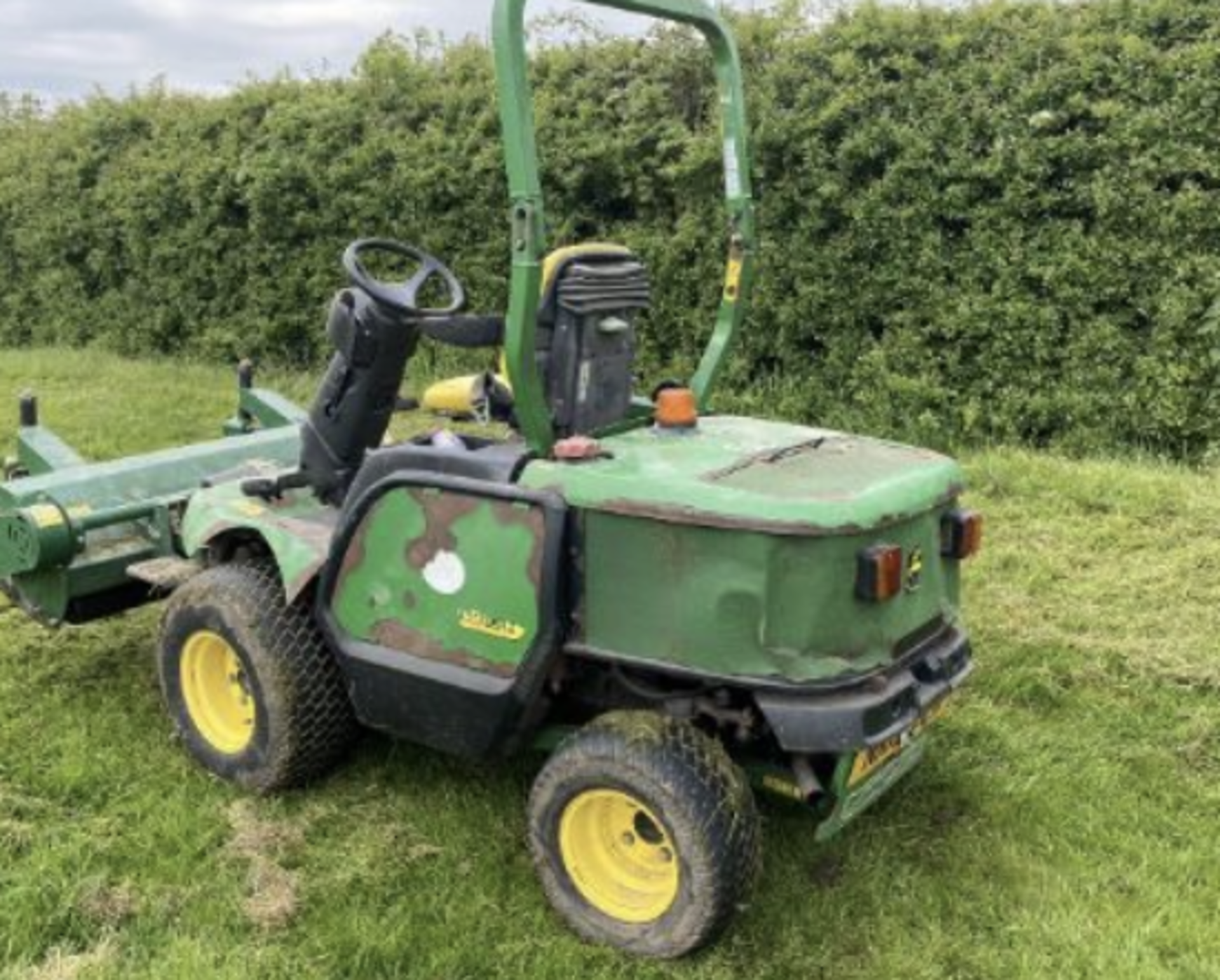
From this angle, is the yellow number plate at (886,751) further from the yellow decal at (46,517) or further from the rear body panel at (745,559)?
the yellow decal at (46,517)

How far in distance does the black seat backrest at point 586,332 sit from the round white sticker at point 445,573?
1.43ft

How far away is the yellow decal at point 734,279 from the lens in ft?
12.2

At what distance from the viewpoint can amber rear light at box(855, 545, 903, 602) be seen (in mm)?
2936

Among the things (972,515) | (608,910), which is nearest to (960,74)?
(972,515)

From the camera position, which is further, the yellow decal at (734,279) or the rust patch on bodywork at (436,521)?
the yellow decal at (734,279)

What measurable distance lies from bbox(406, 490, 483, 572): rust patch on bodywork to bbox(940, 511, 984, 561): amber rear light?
3.84 feet

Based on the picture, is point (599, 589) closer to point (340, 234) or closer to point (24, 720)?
point (24, 720)

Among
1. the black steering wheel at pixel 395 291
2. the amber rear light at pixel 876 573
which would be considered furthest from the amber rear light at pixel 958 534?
the black steering wheel at pixel 395 291

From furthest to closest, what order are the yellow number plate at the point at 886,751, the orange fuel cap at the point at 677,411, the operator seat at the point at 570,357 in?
the orange fuel cap at the point at 677,411
the operator seat at the point at 570,357
the yellow number plate at the point at 886,751

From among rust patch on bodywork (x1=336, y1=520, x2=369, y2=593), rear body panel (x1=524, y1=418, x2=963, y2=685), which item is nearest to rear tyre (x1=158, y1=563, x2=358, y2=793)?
rust patch on bodywork (x1=336, y1=520, x2=369, y2=593)

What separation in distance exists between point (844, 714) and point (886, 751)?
34cm

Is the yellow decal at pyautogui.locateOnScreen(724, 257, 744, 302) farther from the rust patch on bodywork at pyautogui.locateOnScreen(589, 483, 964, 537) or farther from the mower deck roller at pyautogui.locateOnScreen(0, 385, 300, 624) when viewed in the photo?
the mower deck roller at pyautogui.locateOnScreen(0, 385, 300, 624)

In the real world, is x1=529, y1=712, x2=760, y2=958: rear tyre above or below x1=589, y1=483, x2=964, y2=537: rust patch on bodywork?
below

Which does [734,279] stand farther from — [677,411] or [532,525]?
[532,525]
